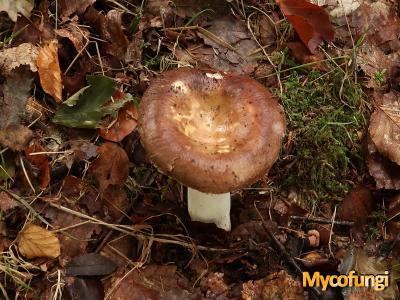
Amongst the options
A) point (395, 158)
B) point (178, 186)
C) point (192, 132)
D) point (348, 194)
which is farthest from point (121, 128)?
point (395, 158)

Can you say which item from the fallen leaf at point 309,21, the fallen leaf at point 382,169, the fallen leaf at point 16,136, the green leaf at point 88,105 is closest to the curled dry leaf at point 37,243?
the fallen leaf at point 16,136

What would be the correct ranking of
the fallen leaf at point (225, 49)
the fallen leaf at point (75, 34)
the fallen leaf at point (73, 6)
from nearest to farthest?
the fallen leaf at point (75, 34) < the fallen leaf at point (73, 6) < the fallen leaf at point (225, 49)

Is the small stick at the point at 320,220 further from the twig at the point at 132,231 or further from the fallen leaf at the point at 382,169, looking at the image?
the twig at the point at 132,231

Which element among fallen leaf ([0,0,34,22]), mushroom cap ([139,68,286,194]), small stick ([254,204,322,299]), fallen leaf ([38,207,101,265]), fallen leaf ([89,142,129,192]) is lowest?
small stick ([254,204,322,299])

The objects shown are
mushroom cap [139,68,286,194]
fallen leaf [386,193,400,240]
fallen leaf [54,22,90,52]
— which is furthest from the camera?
fallen leaf [54,22,90,52]

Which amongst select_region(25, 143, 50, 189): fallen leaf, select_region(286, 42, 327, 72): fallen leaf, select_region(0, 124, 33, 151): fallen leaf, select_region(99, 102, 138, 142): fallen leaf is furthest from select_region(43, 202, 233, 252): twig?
select_region(286, 42, 327, 72): fallen leaf

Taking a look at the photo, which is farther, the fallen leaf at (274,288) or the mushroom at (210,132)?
the fallen leaf at (274,288)

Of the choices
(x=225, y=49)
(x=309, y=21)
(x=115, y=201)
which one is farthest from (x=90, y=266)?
(x=309, y=21)

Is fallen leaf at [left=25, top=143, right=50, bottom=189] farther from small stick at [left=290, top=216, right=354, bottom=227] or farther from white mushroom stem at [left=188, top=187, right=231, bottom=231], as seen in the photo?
small stick at [left=290, top=216, right=354, bottom=227]
